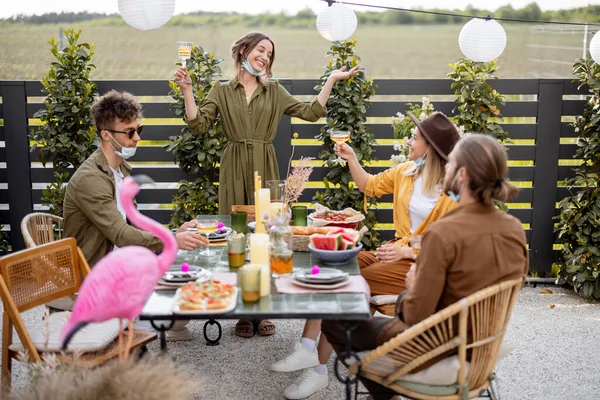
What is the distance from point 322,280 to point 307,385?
1.05m

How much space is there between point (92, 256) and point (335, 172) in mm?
2473

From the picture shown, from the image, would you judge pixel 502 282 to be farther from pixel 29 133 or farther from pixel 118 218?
pixel 29 133

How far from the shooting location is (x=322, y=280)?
2.63m

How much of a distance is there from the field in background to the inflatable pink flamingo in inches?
472

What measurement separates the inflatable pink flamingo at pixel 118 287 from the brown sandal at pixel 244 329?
206cm

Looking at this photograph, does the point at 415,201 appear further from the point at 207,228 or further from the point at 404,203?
the point at 207,228

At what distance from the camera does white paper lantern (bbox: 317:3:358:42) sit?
4.77 meters

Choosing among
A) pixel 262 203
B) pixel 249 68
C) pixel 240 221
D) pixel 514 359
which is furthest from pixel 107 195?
pixel 514 359

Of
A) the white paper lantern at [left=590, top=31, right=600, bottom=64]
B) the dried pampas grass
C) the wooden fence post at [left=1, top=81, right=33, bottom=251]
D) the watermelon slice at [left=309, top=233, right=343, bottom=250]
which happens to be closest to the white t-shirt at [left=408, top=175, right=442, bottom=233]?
the watermelon slice at [left=309, top=233, right=343, bottom=250]

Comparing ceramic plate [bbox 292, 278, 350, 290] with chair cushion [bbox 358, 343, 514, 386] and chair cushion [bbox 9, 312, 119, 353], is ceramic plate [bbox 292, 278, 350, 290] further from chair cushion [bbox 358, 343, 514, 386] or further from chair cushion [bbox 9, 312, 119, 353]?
chair cushion [bbox 9, 312, 119, 353]

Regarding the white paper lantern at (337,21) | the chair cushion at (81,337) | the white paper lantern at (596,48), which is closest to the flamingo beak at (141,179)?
the chair cushion at (81,337)

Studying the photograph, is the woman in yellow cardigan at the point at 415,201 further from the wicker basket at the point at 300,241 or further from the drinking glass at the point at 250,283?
the drinking glass at the point at 250,283

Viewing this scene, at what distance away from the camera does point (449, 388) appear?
8.04 ft

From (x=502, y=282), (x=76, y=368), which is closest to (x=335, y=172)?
(x=502, y=282)
